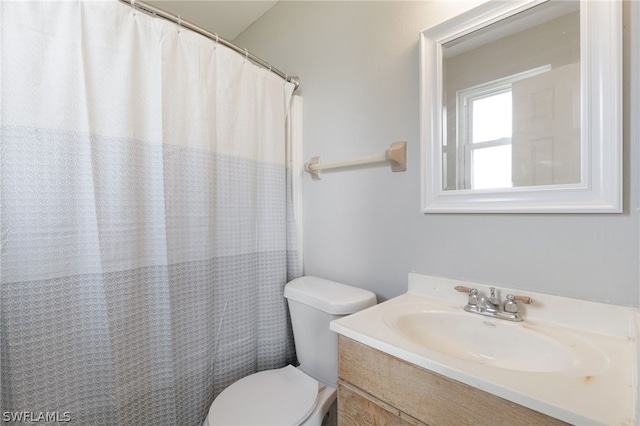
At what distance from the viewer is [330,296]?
3.73ft

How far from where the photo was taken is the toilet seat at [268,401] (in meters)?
0.93

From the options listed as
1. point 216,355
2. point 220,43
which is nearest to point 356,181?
point 220,43

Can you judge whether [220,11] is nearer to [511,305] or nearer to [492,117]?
[492,117]

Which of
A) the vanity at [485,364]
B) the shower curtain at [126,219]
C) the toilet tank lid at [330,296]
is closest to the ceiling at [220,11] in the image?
the shower curtain at [126,219]

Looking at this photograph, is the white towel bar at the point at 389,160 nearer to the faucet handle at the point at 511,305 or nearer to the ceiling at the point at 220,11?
the faucet handle at the point at 511,305

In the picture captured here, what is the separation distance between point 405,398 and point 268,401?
580 millimetres

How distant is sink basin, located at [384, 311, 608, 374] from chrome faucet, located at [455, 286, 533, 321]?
0.07 feet

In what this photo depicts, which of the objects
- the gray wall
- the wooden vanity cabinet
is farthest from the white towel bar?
the wooden vanity cabinet

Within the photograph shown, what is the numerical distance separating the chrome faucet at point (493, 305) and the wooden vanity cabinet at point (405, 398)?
370mm

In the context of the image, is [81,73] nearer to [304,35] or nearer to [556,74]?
[304,35]

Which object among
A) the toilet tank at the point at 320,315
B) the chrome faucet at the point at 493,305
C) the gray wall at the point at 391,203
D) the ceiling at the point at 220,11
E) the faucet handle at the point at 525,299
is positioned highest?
the ceiling at the point at 220,11

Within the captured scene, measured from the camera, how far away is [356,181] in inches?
51.3

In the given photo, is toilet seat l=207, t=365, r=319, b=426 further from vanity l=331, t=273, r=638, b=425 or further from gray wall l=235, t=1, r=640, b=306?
gray wall l=235, t=1, r=640, b=306

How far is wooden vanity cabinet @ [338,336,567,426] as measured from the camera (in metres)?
0.55
